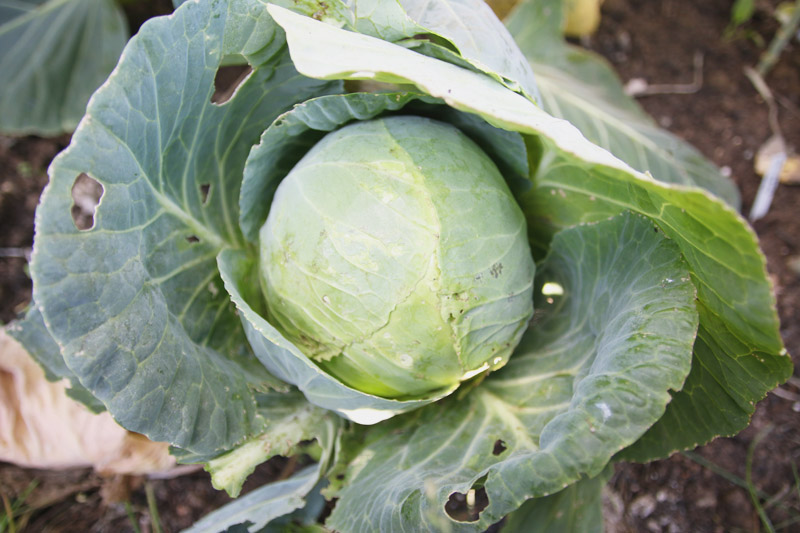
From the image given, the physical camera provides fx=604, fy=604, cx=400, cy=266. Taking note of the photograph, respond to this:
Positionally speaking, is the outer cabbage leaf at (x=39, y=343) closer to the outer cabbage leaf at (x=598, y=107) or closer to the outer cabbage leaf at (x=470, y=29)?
the outer cabbage leaf at (x=470, y=29)

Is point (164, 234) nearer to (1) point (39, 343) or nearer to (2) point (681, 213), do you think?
(1) point (39, 343)

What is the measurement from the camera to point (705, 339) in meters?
1.55

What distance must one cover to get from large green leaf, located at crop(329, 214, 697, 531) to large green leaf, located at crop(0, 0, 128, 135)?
2.18m

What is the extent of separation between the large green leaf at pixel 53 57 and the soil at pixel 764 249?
0.27 m

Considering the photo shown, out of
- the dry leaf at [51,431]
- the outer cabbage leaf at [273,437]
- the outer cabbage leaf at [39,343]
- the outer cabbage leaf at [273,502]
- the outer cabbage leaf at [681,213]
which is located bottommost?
the dry leaf at [51,431]

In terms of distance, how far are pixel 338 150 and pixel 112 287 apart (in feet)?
2.17

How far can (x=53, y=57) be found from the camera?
292 centimetres

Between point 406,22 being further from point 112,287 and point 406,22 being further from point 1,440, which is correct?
point 1,440

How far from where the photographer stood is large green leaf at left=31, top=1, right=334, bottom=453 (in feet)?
4.28

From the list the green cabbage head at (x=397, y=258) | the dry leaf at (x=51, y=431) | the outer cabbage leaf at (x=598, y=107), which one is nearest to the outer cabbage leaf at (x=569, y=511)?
the green cabbage head at (x=397, y=258)

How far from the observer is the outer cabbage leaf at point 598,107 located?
2762 mm

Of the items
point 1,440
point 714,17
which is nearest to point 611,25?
point 714,17

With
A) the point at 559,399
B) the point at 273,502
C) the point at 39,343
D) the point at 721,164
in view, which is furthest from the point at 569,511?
the point at 721,164

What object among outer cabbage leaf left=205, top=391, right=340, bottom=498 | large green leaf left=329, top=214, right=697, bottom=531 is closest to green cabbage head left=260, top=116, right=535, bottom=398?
large green leaf left=329, top=214, right=697, bottom=531
